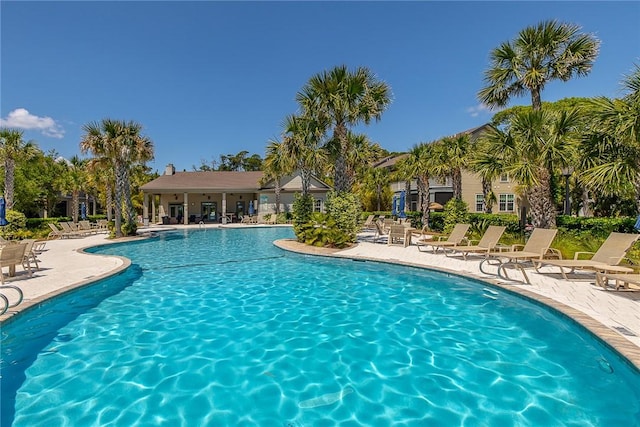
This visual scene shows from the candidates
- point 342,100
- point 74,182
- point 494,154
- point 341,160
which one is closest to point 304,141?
point 341,160

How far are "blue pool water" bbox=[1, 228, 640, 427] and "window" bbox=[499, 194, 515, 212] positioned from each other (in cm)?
2867

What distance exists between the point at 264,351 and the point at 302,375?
3.01 ft

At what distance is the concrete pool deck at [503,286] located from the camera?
15.8 feet

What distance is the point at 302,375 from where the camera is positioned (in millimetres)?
4281

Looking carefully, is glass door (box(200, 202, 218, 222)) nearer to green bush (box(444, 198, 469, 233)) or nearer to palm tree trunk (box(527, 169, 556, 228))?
green bush (box(444, 198, 469, 233))

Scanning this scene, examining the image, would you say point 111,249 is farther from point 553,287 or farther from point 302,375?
point 553,287

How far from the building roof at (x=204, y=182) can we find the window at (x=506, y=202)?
24.9 metres

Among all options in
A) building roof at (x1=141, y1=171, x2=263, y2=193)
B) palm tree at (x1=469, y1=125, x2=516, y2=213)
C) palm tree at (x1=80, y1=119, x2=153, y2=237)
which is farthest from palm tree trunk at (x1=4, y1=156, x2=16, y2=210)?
palm tree at (x1=469, y1=125, x2=516, y2=213)

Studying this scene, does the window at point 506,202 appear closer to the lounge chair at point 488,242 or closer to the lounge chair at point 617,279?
the lounge chair at point 488,242

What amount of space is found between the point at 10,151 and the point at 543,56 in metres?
29.2

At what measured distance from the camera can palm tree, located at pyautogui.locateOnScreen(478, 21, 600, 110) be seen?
13383 millimetres

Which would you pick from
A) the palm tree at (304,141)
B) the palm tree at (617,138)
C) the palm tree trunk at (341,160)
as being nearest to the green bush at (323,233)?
the palm tree trunk at (341,160)

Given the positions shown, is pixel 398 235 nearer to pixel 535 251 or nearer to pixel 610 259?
pixel 535 251

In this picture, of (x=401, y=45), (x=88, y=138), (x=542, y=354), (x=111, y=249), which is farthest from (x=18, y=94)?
(x=542, y=354)
